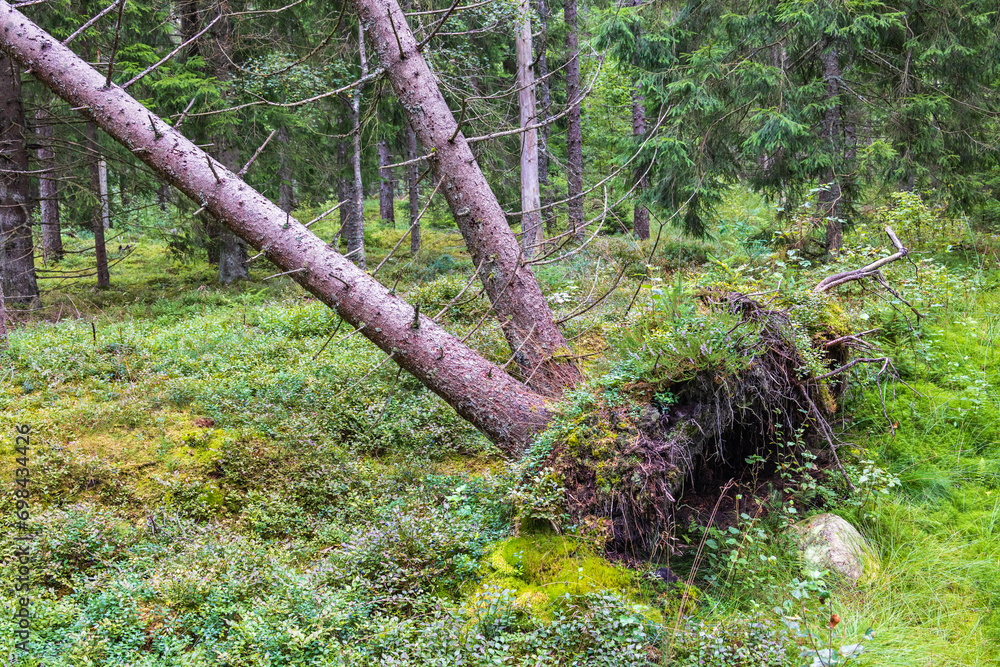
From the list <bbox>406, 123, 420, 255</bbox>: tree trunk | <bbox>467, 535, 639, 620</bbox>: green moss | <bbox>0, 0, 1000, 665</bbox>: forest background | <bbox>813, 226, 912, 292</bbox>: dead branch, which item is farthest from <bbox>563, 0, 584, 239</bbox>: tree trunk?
<bbox>467, 535, 639, 620</bbox>: green moss

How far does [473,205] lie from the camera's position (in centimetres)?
570

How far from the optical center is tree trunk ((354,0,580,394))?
5.59 metres

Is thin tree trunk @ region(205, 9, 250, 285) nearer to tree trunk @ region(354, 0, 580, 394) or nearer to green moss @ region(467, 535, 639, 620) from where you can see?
tree trunk @ region(354, 0, 580, 394)

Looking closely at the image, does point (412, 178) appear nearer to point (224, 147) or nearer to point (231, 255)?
point (224, 147)

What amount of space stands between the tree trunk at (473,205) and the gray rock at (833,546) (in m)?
2.28

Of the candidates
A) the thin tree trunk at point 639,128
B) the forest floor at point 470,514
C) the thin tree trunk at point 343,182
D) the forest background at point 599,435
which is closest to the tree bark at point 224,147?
the thin tree trunk at point 343,182

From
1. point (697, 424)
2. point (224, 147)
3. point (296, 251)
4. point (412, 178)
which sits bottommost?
point (697, 424)

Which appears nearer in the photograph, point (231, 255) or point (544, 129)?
point (231, 255)

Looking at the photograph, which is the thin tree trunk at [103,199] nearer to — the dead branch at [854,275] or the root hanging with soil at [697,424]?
the root hanging with soil at [697,424]

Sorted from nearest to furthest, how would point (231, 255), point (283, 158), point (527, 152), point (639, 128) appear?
1. point (527, 152)
2. point (231, 255)
3. point (283, 158)
4. point (639, 128)

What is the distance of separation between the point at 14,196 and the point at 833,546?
14.2 metres

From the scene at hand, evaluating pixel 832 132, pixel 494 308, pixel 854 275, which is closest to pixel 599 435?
pixel 494 308

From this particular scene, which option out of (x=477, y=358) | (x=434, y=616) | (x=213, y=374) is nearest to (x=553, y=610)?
(x=434, y=616)

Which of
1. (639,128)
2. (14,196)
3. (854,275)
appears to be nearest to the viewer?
(854,275)
